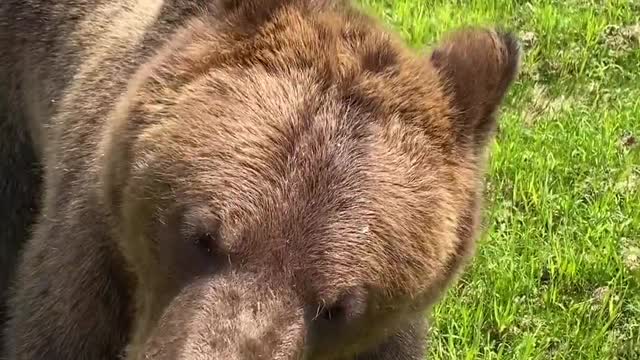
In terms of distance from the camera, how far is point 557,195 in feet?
17.6

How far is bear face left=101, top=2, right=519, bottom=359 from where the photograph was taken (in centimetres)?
281

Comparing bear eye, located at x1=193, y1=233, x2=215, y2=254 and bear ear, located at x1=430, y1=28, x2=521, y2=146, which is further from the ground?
bear ear, located at x1=430, y1=28, x2=521, y2=146

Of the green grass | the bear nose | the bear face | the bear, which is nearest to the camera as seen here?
the bear nose

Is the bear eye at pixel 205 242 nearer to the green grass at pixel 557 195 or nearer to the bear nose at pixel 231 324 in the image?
the bear nose at pixel 231 324

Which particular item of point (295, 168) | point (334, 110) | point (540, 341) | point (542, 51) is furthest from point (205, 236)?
point (542, 51)

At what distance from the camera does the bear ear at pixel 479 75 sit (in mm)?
3330

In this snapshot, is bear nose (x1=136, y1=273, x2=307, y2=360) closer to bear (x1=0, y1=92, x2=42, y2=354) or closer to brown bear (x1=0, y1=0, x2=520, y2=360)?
brown bear (x1=0, y1=0, x2=520, y2=360)

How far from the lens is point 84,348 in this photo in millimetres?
3664

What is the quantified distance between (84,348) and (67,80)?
102 centimetres

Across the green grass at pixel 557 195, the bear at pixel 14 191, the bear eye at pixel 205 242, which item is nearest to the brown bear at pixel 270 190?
the bear eye at pixel 205 242

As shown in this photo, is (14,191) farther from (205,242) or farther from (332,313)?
(332,313)

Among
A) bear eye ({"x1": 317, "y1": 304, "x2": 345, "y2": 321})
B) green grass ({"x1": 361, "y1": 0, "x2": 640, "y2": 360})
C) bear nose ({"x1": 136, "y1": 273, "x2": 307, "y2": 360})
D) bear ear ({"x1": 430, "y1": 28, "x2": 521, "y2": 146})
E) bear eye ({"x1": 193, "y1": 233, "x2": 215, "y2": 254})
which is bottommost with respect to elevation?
green grass ({"x1": 361, "y1": 0, "x2": 640, "y2": 360})

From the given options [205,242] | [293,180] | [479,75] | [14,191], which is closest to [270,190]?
[293,180]

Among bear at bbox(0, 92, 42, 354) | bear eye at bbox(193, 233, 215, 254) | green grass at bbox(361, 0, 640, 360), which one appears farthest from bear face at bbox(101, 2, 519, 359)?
bear at bbox(0, 92, 42, 354)
